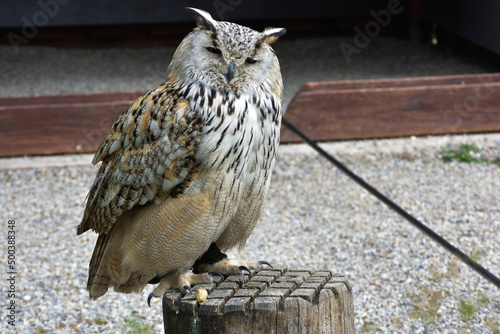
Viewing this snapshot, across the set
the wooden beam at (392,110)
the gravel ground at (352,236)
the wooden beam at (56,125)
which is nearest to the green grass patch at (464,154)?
the gravel ground at (352,236)

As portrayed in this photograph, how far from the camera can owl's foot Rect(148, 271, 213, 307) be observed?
2.23 meters

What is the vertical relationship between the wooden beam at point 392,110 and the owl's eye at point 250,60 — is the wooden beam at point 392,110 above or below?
below

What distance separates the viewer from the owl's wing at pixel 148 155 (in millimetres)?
2230

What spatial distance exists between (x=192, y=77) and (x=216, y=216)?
1.61ft

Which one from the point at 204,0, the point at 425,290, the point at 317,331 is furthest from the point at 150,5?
the point at 317,331

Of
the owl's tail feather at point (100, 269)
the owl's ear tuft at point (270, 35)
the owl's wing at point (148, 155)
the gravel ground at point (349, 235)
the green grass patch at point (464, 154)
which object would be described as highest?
the owl's ear tuft at point (270, 35)

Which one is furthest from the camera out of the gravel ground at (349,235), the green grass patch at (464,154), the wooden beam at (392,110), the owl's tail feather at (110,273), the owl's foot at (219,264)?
the wooden beam at (392,110)

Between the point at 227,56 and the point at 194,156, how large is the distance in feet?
1.17

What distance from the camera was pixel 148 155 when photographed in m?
2.31

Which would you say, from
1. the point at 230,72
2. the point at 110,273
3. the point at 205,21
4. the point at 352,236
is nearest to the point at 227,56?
the point at 230,72

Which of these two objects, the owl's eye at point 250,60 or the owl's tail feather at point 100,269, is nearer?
the owl's eye at point 250,60

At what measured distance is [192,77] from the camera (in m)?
2.23

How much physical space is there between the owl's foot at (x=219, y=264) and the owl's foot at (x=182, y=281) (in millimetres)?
77

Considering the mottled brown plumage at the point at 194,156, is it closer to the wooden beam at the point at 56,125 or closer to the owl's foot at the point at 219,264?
the owl's foot at the point at 219,264
